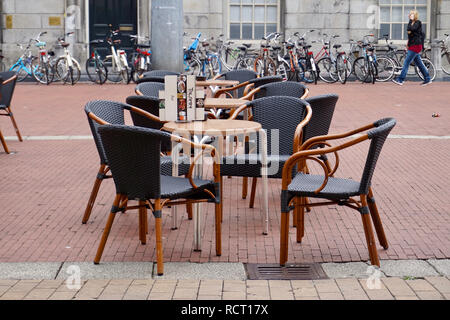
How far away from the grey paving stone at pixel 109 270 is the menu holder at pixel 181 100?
1.26 meters

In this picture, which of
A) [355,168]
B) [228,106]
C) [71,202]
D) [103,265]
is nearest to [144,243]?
[103,265]

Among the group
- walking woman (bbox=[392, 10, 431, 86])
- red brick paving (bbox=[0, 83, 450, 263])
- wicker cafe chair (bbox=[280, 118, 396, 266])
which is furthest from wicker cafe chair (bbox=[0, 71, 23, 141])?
walking woman (bbox=[392, 10, 431, 86])

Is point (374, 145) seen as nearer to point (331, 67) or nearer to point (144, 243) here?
point (144, 243)

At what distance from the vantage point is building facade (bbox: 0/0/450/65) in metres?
22.4

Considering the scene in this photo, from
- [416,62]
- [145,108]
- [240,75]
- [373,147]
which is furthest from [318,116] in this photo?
[416,62]

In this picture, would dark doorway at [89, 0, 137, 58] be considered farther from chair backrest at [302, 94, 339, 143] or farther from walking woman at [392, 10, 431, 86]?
chair backrest at [302, 94, 339, 143]

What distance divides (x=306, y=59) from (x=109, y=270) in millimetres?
16000

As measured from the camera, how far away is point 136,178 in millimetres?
5098

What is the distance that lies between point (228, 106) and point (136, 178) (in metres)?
2.79

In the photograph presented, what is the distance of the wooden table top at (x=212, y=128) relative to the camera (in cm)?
556

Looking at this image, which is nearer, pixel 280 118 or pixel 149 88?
pixel 280 118

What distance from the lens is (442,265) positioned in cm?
508

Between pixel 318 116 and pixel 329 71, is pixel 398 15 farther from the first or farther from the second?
pixel 318 116

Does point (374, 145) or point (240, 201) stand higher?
point (374, 145)
